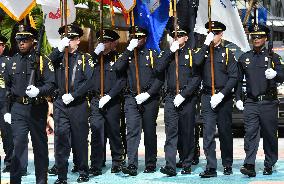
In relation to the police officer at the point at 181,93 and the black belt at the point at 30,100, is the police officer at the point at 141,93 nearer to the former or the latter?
the police officer at the point at 181,93

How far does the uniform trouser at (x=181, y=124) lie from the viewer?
1160 cm

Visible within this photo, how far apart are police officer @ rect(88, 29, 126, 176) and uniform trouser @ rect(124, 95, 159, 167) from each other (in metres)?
0.24

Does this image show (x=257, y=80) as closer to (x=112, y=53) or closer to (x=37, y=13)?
(x=112, y=53)

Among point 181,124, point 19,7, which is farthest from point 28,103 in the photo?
point 181,124

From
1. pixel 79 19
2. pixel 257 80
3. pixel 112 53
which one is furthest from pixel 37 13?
pixel 257 80

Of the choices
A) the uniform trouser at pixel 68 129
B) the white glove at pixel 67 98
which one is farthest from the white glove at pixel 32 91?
the uniform trouser at pixel 68 129

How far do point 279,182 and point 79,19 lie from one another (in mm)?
13753

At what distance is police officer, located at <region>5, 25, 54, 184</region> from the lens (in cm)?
959

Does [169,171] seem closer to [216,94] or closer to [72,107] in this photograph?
[216,94]

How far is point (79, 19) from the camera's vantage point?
23359 mm

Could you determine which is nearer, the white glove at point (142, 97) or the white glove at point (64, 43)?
the white glove at point (64, 43)

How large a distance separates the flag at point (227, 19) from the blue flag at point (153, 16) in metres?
0.56

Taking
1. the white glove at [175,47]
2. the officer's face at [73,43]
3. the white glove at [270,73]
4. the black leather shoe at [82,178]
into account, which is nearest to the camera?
the black leather shoe at [82,178]

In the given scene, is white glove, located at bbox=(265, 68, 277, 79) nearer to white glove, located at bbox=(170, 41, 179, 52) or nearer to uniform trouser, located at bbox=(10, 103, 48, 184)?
white glove, located at bbox=(170, 41, 179, 52)
